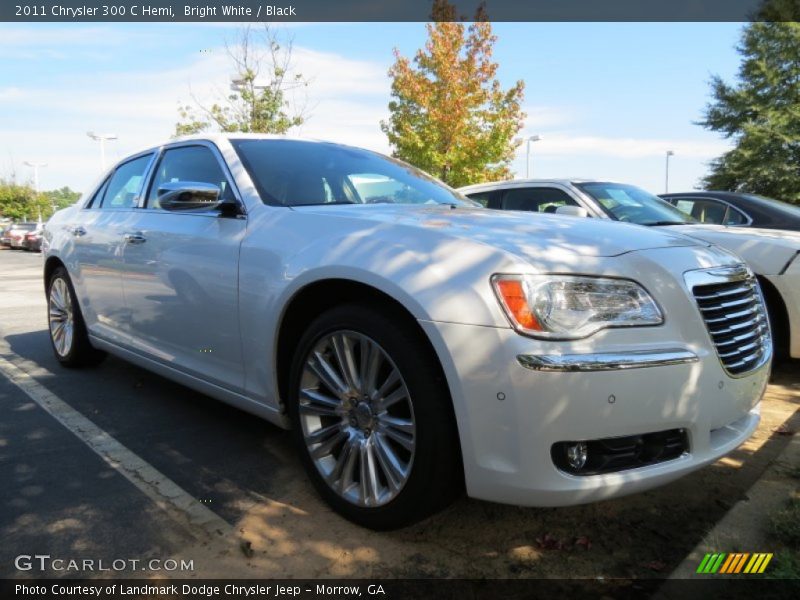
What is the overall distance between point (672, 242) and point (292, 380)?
1.71 m

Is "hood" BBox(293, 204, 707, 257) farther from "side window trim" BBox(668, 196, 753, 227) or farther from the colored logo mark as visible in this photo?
"side window trim" BBox(668, 196, 753, 227)

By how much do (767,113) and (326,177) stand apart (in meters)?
30.1

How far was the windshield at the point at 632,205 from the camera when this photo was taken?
5.45 metres

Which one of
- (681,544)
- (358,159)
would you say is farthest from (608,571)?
(358,159)

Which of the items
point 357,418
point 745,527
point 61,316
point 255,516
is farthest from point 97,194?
point 745,527

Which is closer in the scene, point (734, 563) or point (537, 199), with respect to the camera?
point (734, 563)

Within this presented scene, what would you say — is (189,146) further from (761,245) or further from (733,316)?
(761,245)

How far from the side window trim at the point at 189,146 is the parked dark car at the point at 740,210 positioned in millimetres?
4841

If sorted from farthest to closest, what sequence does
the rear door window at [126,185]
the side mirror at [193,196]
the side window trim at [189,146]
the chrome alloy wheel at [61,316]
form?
the chrome alloy wheel at [61,316] → the rear door window at [126,185] → the side window trim at [189,146] → the side mirror at [193,196]

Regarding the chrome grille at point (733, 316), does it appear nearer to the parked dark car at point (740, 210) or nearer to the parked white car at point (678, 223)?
the parked white car at point (678, 223)

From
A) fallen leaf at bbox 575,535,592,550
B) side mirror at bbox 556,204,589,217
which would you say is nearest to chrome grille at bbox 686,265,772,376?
fallen leaf at bbox 575,535,592,550

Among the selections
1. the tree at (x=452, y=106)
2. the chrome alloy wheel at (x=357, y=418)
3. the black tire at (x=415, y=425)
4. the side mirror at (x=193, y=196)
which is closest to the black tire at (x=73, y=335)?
the side mirror at (x=193, y=196)

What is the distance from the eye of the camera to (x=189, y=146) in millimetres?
3779

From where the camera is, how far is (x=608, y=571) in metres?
2.21
